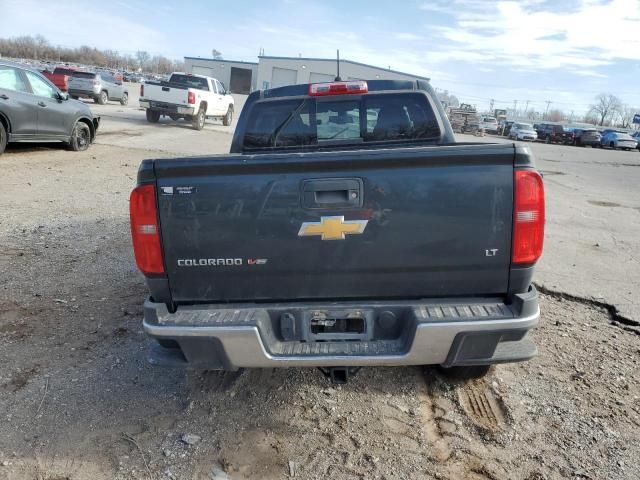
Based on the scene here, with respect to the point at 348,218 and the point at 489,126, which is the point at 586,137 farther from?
the point at 348,218

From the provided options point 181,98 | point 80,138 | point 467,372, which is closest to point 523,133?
point 181,98

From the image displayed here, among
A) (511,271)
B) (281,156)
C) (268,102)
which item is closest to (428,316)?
(511,271)

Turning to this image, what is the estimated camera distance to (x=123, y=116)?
23.7 metres

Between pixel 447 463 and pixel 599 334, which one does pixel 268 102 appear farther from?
pixel 599 334

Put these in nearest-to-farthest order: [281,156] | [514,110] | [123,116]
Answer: [281,156] < [123,116] < [514,110]

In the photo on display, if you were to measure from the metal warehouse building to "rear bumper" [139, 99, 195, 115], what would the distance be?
103ft

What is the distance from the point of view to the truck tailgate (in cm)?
248

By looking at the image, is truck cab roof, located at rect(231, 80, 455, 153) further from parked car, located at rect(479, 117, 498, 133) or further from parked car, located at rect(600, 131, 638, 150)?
parked car, located at rect(479, 117, 498, 133)

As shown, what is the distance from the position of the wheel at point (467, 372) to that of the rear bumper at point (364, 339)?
0.61 m

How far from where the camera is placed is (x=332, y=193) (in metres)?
2.52

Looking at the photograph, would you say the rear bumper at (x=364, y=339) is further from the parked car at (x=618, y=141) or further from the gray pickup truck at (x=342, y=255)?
the parked car at (x=618, y=141)

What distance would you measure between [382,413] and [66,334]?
8.68 feet

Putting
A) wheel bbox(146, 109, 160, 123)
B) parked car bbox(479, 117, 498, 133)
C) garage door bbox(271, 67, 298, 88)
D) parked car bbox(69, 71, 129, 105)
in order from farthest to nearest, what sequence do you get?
garage door bbox(271, 67, 298, 88), parked car bbox(479, 117, 498, 133), parked car bbox(69, 71, 129, 105), wheel bbox(146, 109, 160, 123)

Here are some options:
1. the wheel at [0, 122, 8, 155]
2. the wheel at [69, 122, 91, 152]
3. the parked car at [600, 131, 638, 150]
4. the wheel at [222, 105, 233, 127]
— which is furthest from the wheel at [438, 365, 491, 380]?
the parked car at [600, 131, 638, 150]
